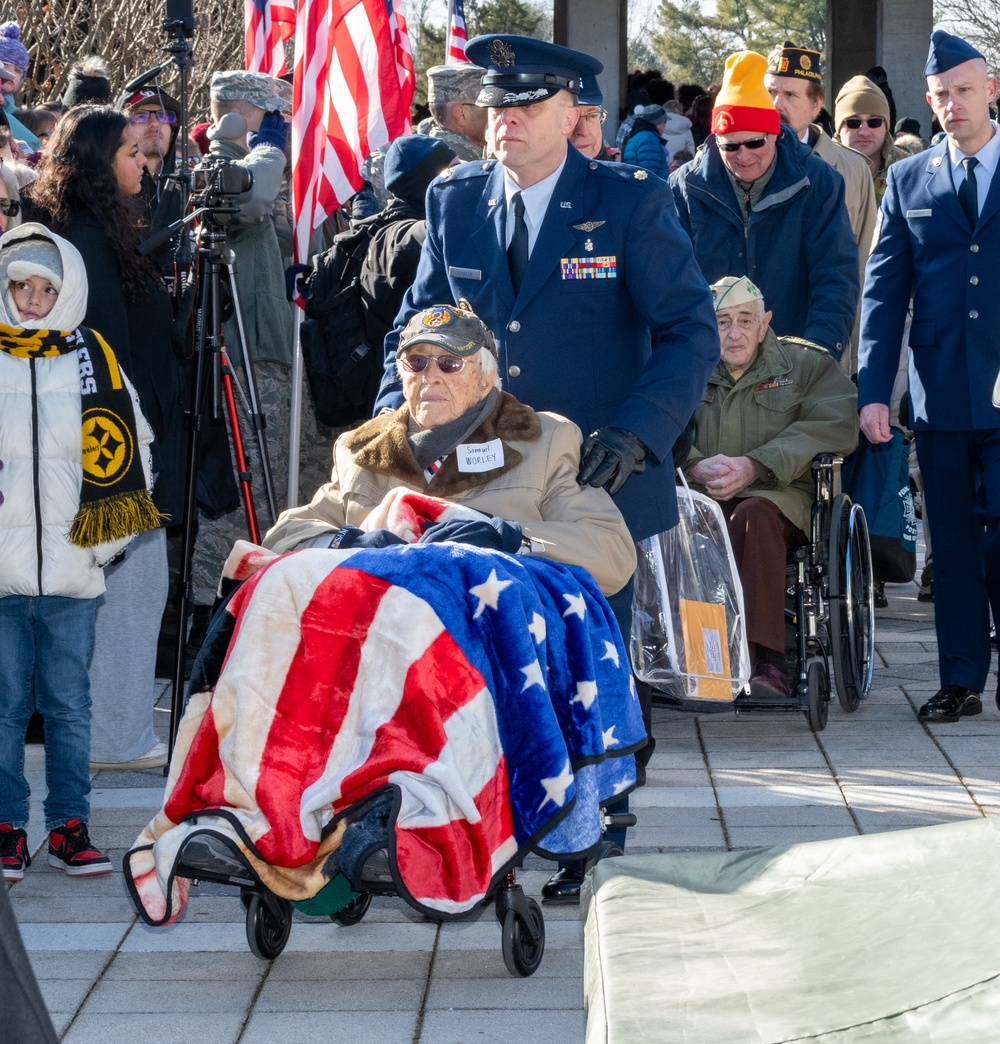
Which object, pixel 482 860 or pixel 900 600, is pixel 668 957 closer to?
pixel 482 860

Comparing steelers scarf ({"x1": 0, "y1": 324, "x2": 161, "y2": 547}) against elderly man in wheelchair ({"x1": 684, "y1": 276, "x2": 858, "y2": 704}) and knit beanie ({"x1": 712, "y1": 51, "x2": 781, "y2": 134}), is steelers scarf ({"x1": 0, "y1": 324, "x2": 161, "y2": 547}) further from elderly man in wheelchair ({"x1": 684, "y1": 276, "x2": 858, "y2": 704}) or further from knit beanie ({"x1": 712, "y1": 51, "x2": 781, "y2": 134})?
knit beanie ({"x1": 712, "y1": 51, "x2": 781, "y2": 134})

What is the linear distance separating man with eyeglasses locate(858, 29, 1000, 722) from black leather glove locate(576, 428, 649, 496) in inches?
85.3

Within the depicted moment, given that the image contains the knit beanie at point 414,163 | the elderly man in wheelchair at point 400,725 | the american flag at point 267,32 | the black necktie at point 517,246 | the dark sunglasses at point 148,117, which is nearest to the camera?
the elderly man in wheelchair at point 400,725

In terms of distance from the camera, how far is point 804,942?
3.06 meters

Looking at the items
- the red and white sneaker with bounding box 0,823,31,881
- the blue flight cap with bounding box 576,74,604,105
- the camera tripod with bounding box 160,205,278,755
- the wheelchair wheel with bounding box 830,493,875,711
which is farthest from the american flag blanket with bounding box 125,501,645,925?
the wheelchair wheel with bounding box 830,493,875,711

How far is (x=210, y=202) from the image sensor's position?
18.6 feet

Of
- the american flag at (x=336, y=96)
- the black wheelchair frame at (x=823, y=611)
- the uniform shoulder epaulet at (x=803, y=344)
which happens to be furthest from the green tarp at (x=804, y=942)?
the american flag at (x=336, y=96)

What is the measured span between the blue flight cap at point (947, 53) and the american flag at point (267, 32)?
3.44 meters

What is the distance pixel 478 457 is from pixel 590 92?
1226mm

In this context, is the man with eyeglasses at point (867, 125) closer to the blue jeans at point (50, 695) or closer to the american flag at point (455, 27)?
the american flag at point (455, 27)

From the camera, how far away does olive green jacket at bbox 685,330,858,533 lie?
6137 mm

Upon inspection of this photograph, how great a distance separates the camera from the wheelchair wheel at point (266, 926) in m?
3.91

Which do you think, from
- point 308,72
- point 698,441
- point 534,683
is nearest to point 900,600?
point 698,441

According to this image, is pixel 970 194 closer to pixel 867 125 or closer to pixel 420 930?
pixel 867 125
